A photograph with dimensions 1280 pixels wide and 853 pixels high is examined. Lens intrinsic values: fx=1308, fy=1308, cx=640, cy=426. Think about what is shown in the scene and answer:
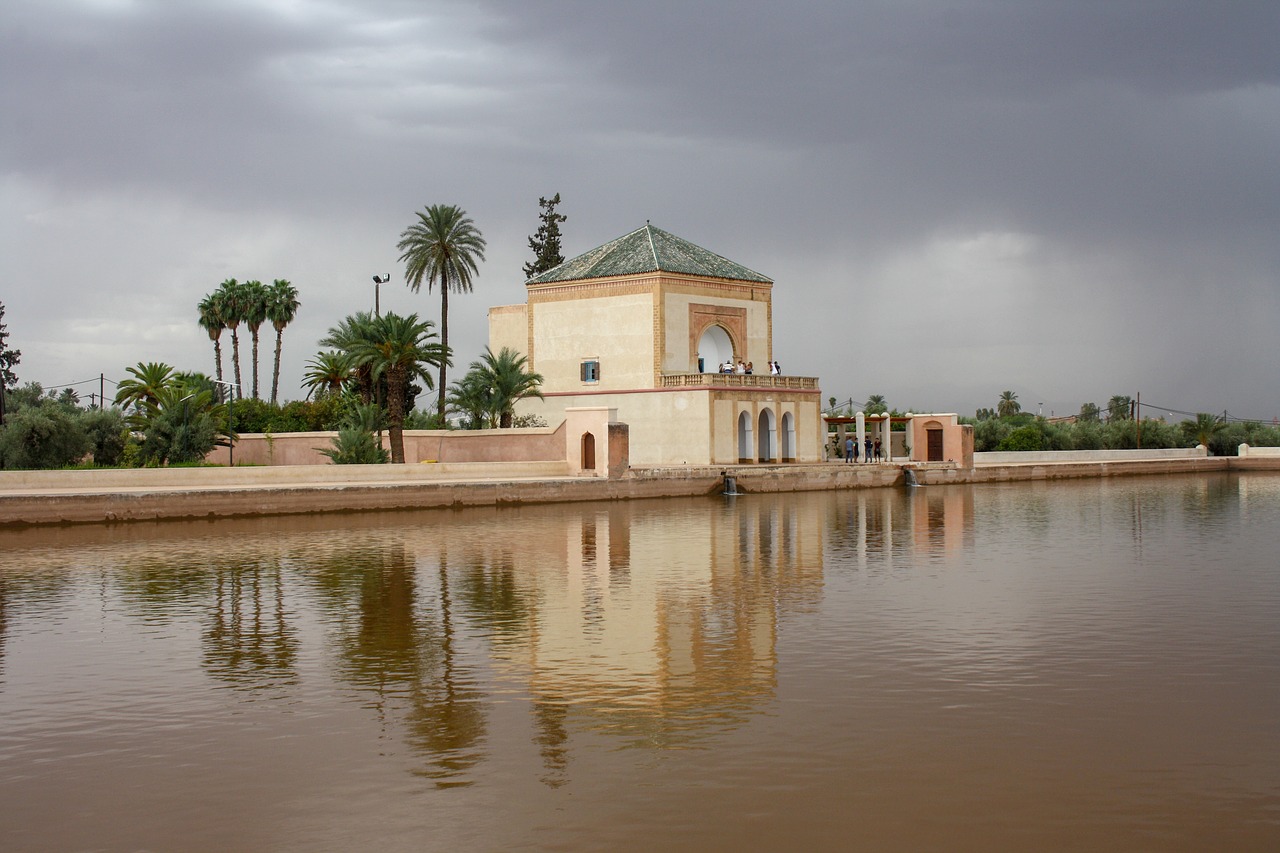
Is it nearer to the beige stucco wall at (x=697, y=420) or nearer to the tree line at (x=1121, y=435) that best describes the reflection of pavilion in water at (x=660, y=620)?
the beige stucco wall at (x=697, y=420)

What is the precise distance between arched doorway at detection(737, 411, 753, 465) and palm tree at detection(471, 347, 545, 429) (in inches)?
256

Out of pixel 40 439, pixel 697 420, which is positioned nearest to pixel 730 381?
pixel 697 420

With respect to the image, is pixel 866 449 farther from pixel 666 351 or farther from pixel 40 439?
pixel 40 439

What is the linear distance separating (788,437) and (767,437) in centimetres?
76

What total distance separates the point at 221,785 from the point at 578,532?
15250 mm

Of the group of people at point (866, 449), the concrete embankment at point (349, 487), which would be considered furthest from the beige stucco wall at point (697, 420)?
the concrete embankment at point (349, 487)

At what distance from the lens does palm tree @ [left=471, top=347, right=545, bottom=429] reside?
3888 cm

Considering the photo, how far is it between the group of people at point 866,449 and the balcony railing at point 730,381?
7.83 feet

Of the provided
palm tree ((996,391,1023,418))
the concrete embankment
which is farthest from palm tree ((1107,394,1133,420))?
the concrete embankment

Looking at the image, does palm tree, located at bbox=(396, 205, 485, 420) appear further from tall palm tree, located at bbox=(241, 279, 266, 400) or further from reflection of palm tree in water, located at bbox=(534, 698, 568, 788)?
reflection of palm tree in water, located at bbox=(534, 698, 568, 788)

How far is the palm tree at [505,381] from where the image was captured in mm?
38875

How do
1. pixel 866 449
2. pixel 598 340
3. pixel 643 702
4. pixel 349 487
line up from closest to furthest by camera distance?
pixel 643 702, pixel 349 487, pixel 598 340, pixel 866 449

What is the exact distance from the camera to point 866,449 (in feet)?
140

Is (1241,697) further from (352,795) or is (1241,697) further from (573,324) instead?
(573,324)
